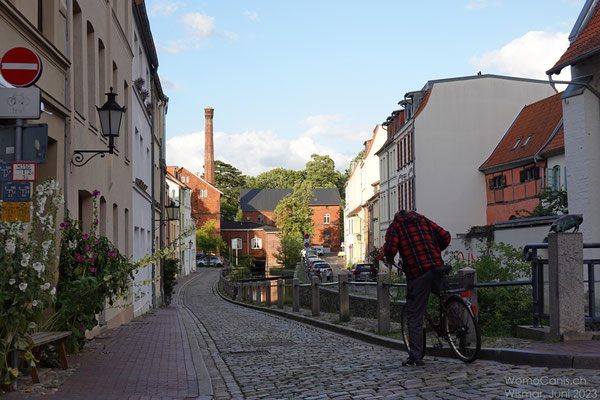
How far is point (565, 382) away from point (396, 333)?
214 inches

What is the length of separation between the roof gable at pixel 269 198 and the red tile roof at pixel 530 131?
233ft

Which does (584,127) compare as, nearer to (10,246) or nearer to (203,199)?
(10,246)

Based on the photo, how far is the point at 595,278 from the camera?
8.55 meters

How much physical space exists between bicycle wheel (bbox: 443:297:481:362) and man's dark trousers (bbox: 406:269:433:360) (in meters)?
0.29

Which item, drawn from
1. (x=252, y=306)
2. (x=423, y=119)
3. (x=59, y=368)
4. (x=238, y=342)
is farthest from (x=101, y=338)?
(x=423, y=119)

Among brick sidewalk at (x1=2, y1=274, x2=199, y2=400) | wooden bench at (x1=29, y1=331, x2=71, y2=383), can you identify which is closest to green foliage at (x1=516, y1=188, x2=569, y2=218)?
brick sidewalk at (x1=2, y1=274, x2=199, y2=400)

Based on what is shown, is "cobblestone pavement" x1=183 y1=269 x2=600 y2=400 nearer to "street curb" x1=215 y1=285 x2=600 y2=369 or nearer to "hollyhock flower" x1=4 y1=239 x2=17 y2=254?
"street curb" x1=215 y1=285 x2=600 y2=369

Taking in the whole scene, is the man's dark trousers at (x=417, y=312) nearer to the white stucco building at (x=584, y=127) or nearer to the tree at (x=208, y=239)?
the white stucco building at (x=584, y=127)

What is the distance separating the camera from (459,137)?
46.3 m

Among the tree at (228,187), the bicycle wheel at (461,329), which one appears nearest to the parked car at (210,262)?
the tree at (228,187)

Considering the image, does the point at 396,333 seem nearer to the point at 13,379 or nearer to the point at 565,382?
the point at 565,382

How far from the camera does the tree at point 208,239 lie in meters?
88.8

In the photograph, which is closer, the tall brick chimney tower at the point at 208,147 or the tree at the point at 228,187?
the tall brick chimney tower at the point at 208,147

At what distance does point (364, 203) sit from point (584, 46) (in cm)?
5452
